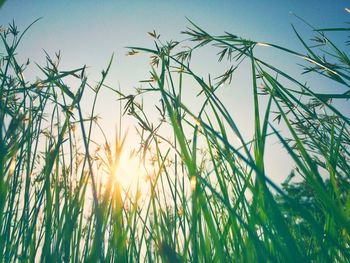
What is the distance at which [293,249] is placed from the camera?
56 centimetres

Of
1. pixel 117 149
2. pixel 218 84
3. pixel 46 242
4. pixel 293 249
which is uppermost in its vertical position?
pixel 218 84

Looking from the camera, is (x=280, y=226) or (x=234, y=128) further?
(x=234, y=128)

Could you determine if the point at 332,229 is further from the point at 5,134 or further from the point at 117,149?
the point at 5,134

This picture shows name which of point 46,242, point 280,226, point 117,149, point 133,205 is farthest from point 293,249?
point 133,205

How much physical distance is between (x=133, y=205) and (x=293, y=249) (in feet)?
2.53

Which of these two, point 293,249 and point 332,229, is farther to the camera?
point 332,229

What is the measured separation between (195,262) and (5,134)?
25.7 inches

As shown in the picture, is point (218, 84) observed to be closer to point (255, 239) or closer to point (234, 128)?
point (234, 128)

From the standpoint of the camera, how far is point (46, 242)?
2.84ft

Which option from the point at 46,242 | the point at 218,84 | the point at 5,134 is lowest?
the point at 46,242

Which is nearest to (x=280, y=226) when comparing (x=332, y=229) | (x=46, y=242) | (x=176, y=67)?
(x=332, y=229)

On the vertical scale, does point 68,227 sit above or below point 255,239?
above

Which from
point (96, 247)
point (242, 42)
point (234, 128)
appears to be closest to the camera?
point (96, 247)

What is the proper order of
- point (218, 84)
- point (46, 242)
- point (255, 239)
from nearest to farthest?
point (255, 239)
point (46, 242)
point (218, 84)
